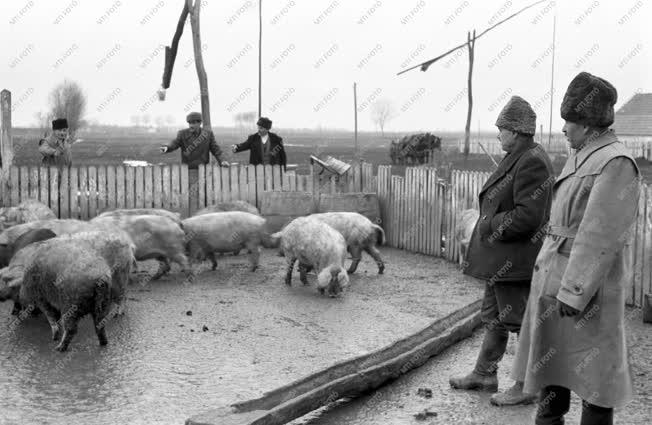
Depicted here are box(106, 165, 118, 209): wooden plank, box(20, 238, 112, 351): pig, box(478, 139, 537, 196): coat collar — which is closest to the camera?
box(478, 139, 537, 196): coat collar

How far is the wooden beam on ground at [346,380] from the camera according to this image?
16.3 ft

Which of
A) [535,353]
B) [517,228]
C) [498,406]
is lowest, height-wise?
[498,406]

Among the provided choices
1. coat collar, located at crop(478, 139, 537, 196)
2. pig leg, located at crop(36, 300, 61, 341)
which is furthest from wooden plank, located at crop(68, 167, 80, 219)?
coat collar, located at crop(478, 139, 537, 196)

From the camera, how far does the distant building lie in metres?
44.4

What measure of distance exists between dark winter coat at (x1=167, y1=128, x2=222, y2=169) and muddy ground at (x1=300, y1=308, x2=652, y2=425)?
29.9 ft

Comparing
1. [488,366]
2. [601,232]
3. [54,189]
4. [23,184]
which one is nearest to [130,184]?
[54,189]

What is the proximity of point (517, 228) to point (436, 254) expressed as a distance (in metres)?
7.63

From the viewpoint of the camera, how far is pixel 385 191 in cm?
1467

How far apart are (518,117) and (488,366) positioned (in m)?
1.79

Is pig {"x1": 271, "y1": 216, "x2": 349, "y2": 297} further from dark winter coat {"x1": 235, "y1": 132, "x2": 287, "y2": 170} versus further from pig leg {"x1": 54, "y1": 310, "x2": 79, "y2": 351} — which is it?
dark winter coat {"x1": 235, "y1": 132, "x2": 287, "y2": 170}

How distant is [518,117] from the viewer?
18.9 ft

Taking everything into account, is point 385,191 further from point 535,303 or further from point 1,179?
point 535,303

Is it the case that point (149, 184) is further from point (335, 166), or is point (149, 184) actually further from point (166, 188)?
point (335, 166)

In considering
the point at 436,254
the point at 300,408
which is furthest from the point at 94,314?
the point at 436,254
